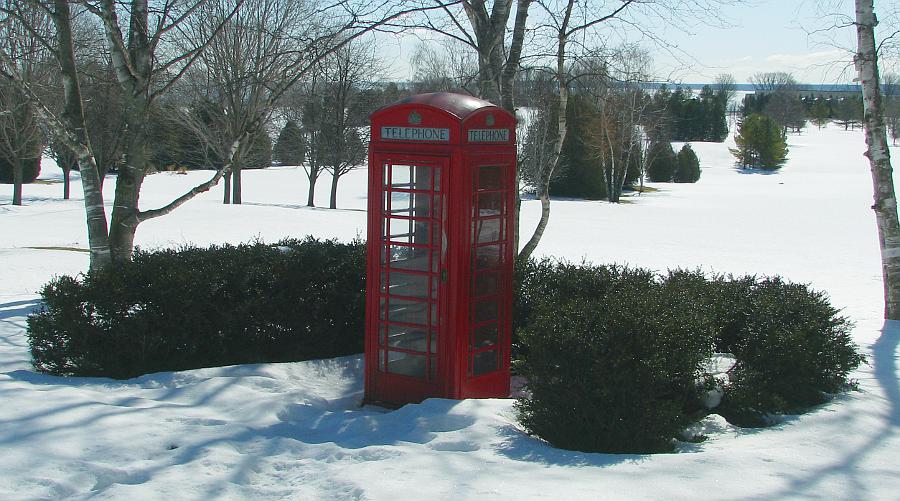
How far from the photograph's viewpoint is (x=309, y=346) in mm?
7668

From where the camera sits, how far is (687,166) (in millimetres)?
54312

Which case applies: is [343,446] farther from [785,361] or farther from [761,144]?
[761,144]

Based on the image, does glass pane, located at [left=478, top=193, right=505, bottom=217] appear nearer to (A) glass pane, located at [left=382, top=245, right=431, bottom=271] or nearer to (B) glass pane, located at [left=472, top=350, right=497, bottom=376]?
(A) glass pane, located at [left=382, top=245, right=431, bottom=271]

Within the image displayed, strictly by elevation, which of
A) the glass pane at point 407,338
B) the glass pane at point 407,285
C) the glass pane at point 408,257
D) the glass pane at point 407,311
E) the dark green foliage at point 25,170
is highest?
the dark green foliage at point 25,170

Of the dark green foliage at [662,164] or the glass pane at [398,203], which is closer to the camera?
the glass pane at [398,203]

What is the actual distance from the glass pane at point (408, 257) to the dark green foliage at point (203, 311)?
152 cm

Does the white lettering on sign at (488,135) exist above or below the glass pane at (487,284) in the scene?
above

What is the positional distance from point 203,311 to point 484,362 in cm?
255

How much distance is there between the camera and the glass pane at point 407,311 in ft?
20.7

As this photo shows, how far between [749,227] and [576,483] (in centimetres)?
2551

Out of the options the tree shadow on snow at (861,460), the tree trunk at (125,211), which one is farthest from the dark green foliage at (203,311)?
the tree shadow on snow at (861,460)

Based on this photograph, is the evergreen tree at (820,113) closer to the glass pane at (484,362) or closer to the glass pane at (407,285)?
the glass pane at (484,362)

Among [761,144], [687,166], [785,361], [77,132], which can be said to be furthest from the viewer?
[761,144]

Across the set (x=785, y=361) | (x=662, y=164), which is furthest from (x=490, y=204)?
(x=662, y=164)
